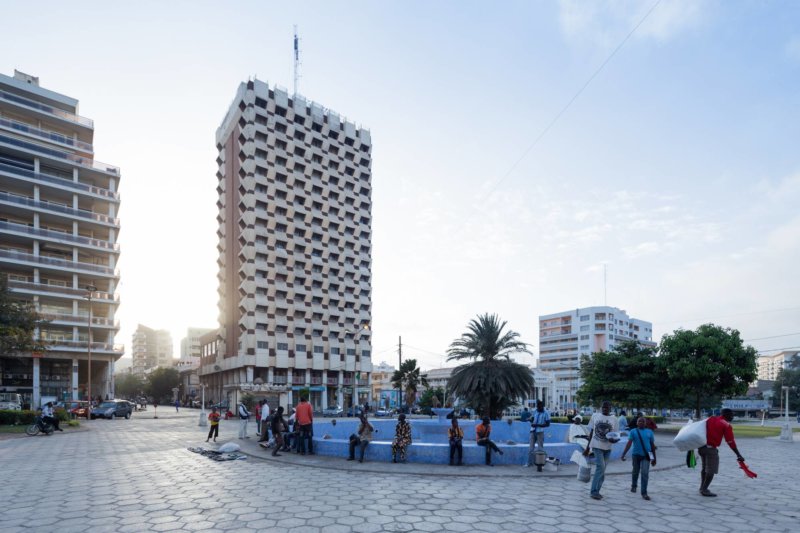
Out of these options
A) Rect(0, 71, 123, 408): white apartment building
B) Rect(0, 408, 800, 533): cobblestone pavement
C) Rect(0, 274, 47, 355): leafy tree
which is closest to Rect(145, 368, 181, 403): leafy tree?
Rect(0, 71, 123, 408): white apartment building

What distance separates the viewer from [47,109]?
52.8m

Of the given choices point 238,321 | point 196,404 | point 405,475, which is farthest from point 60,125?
point 405,475

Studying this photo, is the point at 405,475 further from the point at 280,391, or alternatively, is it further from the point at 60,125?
the point at 60,125

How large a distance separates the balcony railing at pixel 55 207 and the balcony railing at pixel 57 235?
2215mm

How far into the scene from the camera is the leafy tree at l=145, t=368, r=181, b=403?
98875 mm

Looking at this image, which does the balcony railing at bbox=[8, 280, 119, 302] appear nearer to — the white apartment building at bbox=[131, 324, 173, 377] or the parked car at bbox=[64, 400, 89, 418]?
the parked car at bbox=[64, 400, 89, 418]

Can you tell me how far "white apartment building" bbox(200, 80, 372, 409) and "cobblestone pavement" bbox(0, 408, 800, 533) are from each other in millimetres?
51376

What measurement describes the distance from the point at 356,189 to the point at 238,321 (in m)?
30.0

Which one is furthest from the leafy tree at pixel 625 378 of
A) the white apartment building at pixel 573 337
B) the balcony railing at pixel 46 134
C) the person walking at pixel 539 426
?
the white apartment building at pixel 573 337

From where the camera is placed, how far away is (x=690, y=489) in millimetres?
11133

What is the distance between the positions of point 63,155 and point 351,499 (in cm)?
5750

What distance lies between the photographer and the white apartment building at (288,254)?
66.9 metres

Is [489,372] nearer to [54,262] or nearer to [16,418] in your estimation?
[16,418]

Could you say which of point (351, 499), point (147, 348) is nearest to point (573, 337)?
point (351, 499)
